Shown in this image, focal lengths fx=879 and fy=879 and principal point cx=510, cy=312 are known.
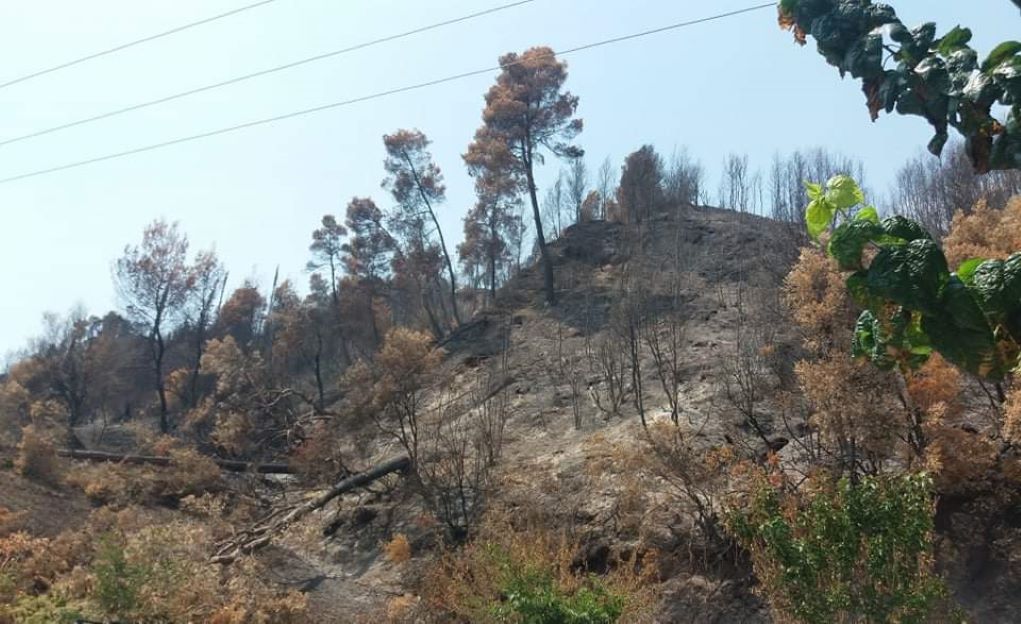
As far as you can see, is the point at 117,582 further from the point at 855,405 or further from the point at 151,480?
the point at 855,405

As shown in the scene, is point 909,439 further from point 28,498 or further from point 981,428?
point 28,498

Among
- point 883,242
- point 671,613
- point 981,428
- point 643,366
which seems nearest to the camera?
point 883,242

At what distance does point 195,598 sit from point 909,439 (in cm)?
1202

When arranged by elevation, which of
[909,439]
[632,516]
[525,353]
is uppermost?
[525,353]

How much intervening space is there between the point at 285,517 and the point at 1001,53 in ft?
68.9

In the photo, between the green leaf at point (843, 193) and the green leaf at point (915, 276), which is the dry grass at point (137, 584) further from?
the green leaf at point (915, 276)

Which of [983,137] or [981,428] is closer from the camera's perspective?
[983,137]

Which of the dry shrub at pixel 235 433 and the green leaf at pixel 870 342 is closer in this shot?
the green leaf at pixel 870 342

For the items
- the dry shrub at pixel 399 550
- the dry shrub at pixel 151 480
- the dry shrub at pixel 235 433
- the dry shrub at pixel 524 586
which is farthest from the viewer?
the dry shrub at pixel 235 433

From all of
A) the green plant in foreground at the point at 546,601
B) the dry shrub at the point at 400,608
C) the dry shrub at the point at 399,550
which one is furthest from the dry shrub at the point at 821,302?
the dry shrub at the point at 399,550

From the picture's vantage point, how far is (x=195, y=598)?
14.1m

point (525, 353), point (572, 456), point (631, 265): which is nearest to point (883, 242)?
point (572, 456)

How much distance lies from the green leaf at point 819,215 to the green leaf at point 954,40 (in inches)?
27.9

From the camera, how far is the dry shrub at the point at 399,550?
19222mm
